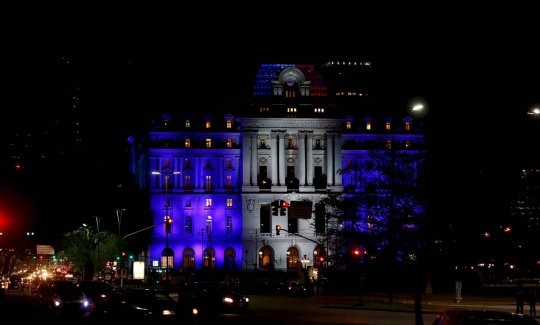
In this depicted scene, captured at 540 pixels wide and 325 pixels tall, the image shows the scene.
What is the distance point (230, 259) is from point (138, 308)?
339 ft

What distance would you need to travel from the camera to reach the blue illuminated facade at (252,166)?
132625 millimetres

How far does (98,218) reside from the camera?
9256 centimetres

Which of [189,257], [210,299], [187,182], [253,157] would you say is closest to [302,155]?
[253,157]

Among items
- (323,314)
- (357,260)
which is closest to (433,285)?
(357,260)

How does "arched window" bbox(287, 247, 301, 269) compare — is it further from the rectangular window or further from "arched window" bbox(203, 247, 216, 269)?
the rectangular window

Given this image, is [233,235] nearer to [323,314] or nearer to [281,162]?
[281,162]

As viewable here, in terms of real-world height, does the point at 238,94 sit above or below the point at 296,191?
above

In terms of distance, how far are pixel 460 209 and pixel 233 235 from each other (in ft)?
310

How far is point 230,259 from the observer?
133 meters

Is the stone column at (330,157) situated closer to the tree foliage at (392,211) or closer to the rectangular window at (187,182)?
the rectangular window at (187,182)

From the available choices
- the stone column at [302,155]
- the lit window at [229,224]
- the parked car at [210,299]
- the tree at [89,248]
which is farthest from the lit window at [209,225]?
the parked car at [210,299]

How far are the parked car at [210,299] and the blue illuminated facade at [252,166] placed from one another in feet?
269

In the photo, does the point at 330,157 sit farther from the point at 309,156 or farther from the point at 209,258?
the point at 209,258

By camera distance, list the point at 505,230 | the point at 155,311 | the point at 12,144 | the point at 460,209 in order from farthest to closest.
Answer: the point at 12,144, the point at 505,230, the point at 460,209, the point at 155,311
